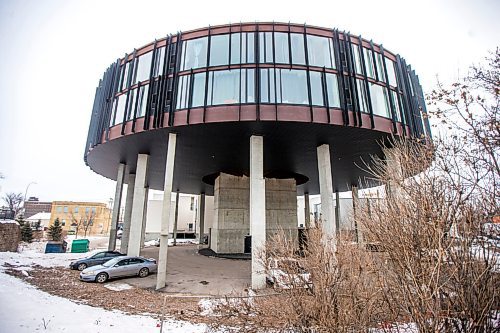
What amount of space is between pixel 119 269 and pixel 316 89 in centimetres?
1674

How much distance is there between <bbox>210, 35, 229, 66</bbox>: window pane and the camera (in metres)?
17.5

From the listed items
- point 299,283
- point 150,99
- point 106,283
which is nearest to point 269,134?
point 150,99

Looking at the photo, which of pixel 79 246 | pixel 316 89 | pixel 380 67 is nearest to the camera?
pixel 316 89

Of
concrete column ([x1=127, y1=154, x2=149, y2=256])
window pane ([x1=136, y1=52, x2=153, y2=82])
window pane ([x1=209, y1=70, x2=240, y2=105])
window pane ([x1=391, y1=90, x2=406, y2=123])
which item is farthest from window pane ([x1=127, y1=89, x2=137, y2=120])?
window pane ([x1=391, y1=90, x2=406, y2=123])

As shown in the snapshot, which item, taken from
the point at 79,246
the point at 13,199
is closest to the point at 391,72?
the point at 79,246

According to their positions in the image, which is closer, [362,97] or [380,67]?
[362,97]

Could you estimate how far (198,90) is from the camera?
17250 millimetres

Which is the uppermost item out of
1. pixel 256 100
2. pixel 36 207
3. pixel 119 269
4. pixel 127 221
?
pixel 256 100

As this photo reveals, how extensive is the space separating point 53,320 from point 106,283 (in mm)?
8496

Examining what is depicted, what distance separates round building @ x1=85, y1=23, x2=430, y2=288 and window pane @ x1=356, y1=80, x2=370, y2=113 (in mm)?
72

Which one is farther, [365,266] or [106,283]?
[106,283]

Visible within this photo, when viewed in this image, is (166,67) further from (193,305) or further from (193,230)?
(193,230)

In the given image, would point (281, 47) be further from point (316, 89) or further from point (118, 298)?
point (118, 298)

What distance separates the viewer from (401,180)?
661 centimetres
